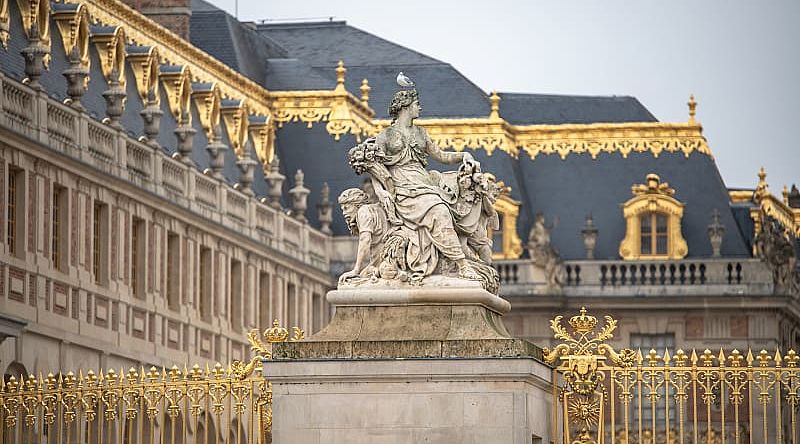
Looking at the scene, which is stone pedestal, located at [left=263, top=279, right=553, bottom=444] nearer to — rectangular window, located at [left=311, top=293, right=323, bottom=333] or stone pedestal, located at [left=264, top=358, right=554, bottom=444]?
stone pedestal, located at [left=264, top=358, right=554, bottom=444]

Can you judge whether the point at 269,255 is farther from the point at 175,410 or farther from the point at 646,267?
the point at 175,410

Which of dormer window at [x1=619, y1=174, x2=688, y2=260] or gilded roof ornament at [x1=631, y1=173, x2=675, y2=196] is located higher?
gilded roof ornament at [x1=631, y1=173, x2=675, y2=196]

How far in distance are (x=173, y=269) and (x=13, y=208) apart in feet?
32.8

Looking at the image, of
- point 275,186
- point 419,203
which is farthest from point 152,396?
point 275,186

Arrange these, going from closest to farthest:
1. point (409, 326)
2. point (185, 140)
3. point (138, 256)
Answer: point (409, 326)
point (138, 256)
point (185, 140)

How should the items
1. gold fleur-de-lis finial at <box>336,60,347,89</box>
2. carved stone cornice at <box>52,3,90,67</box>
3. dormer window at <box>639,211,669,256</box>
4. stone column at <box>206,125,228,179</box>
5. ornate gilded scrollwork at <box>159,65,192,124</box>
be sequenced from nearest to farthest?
1. carved stone cornice at <box>52,3,90,67</box>
2. ornate gilded scrollwork at <box>159,65,192,124</box>
3. stone column at <box>206,125,228,179</box>
4. gold fleur-de-lis finial at <box>336,60,347,89</box>
5. dormer window at <box>639,211,669,256</box>

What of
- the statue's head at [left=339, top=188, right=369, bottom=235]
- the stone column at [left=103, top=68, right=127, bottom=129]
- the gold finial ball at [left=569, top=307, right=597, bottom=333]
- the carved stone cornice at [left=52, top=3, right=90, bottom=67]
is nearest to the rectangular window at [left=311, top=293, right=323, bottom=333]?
the stone column at [left=103, top=68, right=127, bottom=129]

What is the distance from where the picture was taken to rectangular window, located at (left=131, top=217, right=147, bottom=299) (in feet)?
180

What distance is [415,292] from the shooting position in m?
27.5

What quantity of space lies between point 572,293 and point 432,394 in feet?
150

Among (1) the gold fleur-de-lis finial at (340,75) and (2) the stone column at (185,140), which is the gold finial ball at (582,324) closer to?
(2) the stone column at (185,140)

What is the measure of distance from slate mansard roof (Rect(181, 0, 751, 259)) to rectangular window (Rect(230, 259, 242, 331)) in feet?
29.0

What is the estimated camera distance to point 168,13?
216 ft

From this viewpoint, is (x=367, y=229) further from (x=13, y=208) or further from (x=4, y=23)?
(x=4, y=23)
